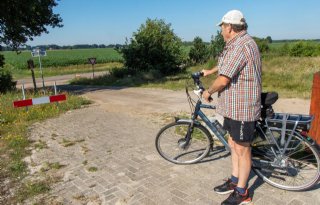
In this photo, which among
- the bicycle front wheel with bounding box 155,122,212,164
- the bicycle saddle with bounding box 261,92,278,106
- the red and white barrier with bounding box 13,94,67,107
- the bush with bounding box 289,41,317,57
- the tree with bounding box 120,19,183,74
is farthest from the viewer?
the bush with bounding box 289,41,317,57

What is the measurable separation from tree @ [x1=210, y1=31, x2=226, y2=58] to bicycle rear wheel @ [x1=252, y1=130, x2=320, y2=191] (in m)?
20.8

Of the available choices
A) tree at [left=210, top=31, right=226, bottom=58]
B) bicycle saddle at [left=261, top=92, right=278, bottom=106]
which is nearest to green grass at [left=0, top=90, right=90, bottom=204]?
bicycle saddle at [left=261, top=92, right=278, bottom=106]

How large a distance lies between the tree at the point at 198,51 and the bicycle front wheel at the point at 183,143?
22253mm

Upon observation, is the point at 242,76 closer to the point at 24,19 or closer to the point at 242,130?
the point at 242,130

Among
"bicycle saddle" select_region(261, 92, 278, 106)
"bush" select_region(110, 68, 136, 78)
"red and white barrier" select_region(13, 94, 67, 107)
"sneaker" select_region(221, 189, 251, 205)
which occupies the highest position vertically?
"bicycle saddle" select_region(261, 92, 278, 106)

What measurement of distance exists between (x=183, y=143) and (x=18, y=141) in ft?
12.1

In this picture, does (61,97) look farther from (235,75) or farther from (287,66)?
(287,66)

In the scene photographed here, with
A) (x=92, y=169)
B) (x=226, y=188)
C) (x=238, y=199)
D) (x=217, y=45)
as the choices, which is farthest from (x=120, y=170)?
(x=217, y=45)

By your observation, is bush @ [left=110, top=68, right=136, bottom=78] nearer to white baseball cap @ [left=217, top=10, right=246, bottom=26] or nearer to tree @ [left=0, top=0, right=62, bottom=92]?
tree @ [left=0, top=0, right=62, bottom=92]

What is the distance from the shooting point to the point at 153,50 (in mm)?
21547

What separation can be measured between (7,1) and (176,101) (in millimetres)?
9385

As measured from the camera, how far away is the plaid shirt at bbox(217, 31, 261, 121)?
9.58ft

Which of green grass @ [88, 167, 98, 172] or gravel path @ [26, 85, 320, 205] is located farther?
green grass @ [88, 167, 98, 172]

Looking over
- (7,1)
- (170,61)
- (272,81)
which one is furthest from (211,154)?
(170,61)
